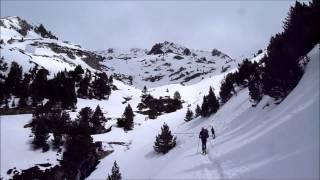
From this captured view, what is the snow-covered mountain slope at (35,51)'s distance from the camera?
93.3 m

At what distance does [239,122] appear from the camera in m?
29.3

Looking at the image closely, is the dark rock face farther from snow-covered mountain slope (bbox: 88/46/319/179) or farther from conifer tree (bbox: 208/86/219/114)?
snow-covered mountain slope (bbox: 88/46/319/179)

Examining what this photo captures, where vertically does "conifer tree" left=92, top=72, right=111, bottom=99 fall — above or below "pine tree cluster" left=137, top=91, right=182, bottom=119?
above

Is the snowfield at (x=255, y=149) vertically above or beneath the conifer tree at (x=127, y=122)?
beneath

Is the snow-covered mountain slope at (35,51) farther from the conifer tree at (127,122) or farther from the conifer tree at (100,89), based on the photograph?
the conifer tree at (127,122)

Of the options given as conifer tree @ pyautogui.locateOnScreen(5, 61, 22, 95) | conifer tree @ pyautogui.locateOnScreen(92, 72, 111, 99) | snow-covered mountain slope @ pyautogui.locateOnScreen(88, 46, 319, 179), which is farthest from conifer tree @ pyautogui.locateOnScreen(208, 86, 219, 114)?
conifer tree @ pyautogui.locateOnScreen(5, 61, 22, 95)

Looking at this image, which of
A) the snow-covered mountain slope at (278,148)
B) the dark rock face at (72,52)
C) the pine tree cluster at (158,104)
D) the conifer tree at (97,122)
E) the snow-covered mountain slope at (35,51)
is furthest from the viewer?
the dark rock face at (72,52)

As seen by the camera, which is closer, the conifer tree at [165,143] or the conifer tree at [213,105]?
the conifer tree at [165,143]

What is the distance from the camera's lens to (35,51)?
11350 cm

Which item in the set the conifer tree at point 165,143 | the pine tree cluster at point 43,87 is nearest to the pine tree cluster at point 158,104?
the pine tree cluster at point 43,87

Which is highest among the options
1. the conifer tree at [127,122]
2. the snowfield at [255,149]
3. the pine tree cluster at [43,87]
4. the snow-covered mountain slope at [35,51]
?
the snow-covered mountain slope at [35,51]

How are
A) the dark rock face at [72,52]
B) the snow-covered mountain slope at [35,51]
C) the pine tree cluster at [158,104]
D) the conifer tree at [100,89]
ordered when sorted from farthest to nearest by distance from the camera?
the dark rock face at [72,52]
the snow-covered mountain slope at [35,51]
the conifer tree at [100,89]
the pine tree cluster at [158,104]

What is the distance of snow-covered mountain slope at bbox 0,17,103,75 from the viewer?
306 ft

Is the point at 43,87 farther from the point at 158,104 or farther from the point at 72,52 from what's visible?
the point at 72,52
